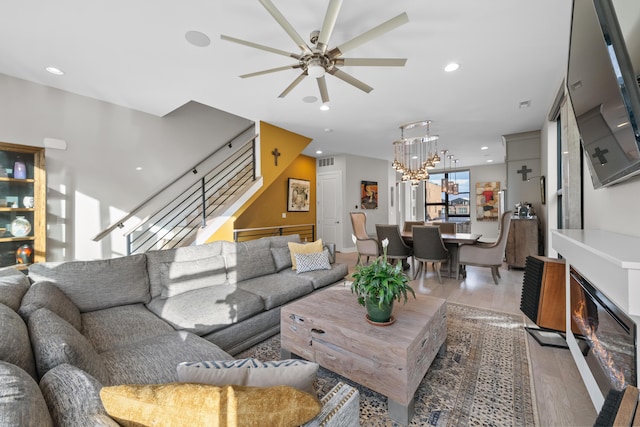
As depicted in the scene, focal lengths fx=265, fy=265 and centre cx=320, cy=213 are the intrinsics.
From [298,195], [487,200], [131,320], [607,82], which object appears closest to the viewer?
[607,82]

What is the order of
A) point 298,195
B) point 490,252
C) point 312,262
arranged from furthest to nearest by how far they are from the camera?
point 298,195
point 490,252
point 312,262

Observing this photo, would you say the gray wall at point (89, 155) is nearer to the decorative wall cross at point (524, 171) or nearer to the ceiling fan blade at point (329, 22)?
the ceiling fan blade at point (329, 22)

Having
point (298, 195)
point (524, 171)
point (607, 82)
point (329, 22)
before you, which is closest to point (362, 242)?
point (298, 195)

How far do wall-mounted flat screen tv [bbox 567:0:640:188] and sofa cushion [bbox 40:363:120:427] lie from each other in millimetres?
1963

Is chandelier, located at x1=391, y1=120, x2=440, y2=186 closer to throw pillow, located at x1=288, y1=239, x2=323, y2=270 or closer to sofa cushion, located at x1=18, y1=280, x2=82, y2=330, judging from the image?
throw pillow, located at x1=288, y1=239, x2=323, y2=270

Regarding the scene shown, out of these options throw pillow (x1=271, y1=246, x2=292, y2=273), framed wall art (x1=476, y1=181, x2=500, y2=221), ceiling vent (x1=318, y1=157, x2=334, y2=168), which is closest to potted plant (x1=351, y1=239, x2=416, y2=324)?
throw pillow (x1=271, y1=246, x2=292, y2=273)

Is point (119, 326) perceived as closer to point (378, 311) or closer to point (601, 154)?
point (378, 311)

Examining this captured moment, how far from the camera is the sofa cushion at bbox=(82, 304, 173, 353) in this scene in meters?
1.63

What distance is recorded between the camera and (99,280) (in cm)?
212

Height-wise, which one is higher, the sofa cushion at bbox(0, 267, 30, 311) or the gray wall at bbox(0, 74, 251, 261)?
the gray wall at bbox(0, 74, 251, 261)

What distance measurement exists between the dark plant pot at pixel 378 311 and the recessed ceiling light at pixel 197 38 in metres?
2.55

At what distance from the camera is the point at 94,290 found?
2078 millimetres

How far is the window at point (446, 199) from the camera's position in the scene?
943 cm

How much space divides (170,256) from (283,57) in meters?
2.28
